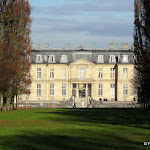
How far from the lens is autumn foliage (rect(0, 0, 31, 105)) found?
145 feet

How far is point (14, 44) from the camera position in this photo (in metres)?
46.5

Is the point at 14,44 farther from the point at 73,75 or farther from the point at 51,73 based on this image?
the point at 73,75

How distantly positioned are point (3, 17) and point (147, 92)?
16.8m

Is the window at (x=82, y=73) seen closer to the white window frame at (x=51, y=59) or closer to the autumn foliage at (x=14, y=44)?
the white window frame at (x=51, y=59)

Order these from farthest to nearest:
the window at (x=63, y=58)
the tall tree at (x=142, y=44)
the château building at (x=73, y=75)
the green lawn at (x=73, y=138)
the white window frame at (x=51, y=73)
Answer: the window at (x=63, y=58), the white window frame at (x=51, y=73), the château building at (x=73, y=75), the tall tree at (x=142, y=44), the green lawn at (x=73, y=138)

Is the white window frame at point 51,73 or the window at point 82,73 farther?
the window at point 82,73

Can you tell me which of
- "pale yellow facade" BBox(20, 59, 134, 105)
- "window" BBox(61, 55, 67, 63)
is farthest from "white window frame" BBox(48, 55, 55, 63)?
"window" BBox(61, 55, 67, 63)

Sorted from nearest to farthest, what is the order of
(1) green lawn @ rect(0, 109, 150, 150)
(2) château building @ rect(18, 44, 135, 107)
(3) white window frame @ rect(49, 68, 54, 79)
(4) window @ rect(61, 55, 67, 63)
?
(1) green lawn @ rect(0, 109, 150, 150) < (2) château building @ rect(18, 44, 135, 107) < (3) white window frame @ rect(49, 68, 54, 79) < (4) window @ rect(61, 55, 67, 63)

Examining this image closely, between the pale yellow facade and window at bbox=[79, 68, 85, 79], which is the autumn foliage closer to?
the pale yellow facade

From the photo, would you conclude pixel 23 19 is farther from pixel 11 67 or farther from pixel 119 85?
pixel 119 85

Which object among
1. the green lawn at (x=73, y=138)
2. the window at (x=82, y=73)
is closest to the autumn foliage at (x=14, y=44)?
the green lawn at (x=73, y=138)

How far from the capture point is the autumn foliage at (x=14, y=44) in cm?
4412

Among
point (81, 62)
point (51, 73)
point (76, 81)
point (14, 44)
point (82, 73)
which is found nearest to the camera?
point (14, 44)

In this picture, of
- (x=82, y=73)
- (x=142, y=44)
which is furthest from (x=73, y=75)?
(x=142, y=44)
